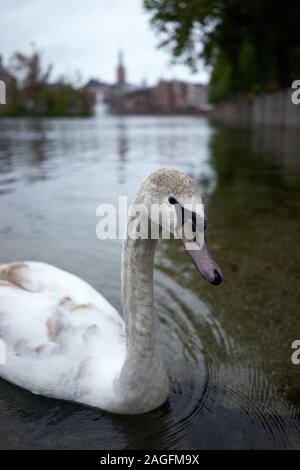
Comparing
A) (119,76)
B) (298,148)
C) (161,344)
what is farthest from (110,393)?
(119,76)

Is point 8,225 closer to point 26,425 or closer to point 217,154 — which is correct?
point 26,425

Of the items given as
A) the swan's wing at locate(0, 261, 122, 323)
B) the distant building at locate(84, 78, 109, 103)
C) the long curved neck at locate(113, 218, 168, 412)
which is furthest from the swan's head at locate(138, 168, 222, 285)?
the distant building at locate(84, 78, 109, 103)

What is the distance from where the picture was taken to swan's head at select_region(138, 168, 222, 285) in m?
2.06

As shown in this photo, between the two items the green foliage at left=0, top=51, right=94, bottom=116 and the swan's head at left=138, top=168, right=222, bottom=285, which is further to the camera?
the green foliage at left=0, top=51, right=94, bottom=116

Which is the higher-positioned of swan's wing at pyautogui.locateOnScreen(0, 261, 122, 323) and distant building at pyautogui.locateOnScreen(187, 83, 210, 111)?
distant building at pyautogui.locateOnScreen(187, 83, 210, 111)

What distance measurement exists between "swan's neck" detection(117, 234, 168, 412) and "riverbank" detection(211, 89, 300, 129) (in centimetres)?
2274

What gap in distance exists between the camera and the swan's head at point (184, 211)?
2.06 m

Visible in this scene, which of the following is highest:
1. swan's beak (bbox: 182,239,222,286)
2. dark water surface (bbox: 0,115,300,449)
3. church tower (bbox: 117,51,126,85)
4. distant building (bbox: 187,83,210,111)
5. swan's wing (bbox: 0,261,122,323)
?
church tower (bbox: 117,51,126,85)

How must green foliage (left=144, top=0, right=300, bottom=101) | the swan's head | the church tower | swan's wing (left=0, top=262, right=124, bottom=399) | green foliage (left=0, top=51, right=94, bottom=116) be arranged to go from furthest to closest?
the church tower → green foliage (left=0, top=51, right=94, bottom=116) → green foliage (left=144, top=0, right=300, bottom=101) → swan's wing (left=0, top=262, right=124, bottom=399) → the swan's head

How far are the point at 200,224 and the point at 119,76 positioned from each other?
593 feet

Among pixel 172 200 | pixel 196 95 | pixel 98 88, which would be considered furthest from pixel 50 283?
pixel 98 88

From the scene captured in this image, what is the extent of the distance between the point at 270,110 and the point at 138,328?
31.7 metres

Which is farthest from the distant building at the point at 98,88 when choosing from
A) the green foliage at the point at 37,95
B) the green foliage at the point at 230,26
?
the green foliage at the point at 230,26

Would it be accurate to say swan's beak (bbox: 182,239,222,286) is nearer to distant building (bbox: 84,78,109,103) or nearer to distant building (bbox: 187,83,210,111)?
distant building (bbox: 187,83,210,111)
